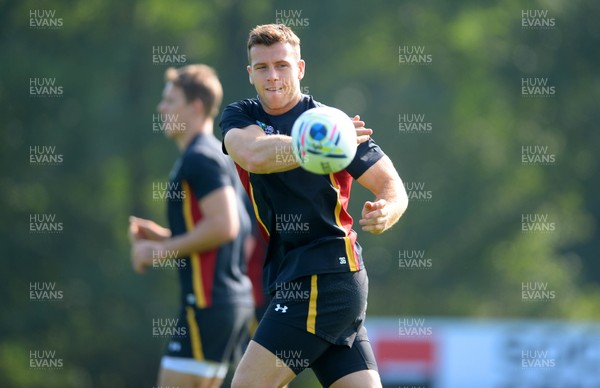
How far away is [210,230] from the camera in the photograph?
791 cm

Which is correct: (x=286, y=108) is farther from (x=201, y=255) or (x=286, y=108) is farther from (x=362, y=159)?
(x=201, y=255)

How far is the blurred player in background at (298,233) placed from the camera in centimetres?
539

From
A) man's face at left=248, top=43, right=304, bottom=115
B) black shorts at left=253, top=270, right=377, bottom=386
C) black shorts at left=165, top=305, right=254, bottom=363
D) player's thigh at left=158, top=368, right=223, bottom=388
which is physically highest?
man's face at left=248, top=43, right=304, bottom=115

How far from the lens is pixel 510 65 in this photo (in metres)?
22.5

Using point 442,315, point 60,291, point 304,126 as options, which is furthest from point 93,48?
point 304,126

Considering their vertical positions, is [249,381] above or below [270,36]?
below

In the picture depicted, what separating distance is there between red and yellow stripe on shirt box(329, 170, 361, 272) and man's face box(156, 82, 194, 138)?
9.58ft

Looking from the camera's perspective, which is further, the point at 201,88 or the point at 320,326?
the point at 201,88

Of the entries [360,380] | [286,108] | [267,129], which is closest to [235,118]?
[267,129]

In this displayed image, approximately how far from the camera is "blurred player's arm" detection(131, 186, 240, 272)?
26.0ft

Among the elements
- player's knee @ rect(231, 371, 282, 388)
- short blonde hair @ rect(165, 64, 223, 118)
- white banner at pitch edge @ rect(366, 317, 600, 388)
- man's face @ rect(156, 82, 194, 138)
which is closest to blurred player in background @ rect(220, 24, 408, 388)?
player's knee @ rect(231, 371, 282, 388)

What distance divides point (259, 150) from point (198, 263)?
2.83 meters

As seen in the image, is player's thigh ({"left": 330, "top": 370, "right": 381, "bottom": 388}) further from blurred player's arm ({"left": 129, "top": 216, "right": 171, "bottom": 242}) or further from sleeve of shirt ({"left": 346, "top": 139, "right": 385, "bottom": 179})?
blurred player's arm ({"left": 129, "top": 216, "right": 171, "bottom": 242})

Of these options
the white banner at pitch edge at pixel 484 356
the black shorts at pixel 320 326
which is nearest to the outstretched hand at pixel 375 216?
the black shorts at pixel 320 326
